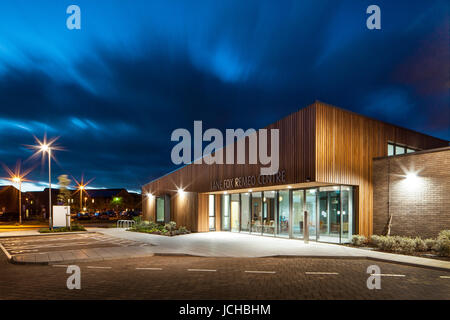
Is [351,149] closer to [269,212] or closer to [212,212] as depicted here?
[269,212]

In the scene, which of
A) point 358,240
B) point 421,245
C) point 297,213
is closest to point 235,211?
point 297,213

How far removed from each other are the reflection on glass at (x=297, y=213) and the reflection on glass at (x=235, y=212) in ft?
18.6

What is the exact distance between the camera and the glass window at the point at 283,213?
59.5ft

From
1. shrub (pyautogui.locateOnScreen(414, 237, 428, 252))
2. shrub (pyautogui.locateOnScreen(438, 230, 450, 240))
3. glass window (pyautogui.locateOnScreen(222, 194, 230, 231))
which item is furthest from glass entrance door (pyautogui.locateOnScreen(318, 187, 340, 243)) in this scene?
glass window (pyautogui.locateOnScreen(222, 194, 230, 231))

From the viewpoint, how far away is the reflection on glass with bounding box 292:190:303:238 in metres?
17.3

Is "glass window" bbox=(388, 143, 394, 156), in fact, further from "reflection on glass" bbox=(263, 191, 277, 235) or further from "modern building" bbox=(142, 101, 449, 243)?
"reflection on glass" bbox=(263, 191, 277, 235)

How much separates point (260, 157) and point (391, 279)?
10.2 m

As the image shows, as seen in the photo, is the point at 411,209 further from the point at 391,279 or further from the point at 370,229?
the point at 391,279

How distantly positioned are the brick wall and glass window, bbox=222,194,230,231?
34.7ft

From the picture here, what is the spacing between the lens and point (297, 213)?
17.4m

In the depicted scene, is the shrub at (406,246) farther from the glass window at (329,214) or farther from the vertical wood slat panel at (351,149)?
the glass window at (329,214)

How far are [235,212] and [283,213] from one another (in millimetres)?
5074

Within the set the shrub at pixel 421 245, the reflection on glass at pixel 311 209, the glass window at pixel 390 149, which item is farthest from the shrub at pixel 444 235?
the glass window at pixel 390 149

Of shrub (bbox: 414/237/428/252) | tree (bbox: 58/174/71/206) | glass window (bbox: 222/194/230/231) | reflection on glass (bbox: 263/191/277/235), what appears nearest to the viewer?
shrub (bbox: 414/237/428/252)
